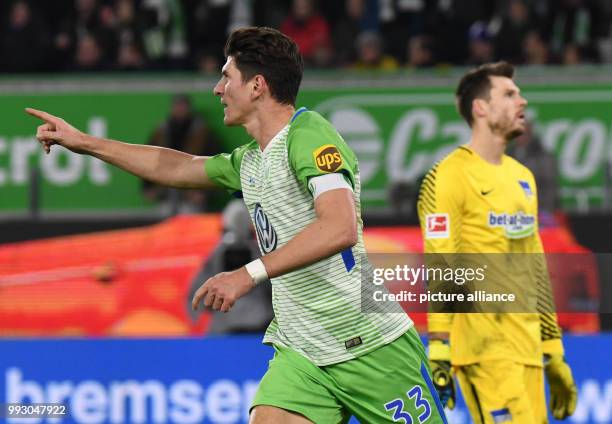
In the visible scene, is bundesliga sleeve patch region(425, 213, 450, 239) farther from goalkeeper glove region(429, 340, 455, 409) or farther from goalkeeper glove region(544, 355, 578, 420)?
goalkeeper glove region(544, 355, 578, 420)

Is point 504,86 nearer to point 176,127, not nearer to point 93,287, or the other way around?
point 93,287

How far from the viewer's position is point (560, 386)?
6.75 metres

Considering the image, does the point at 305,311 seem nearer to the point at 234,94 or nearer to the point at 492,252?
the point at 234,94

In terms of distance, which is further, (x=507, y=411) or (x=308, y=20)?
(x=308, y=20)

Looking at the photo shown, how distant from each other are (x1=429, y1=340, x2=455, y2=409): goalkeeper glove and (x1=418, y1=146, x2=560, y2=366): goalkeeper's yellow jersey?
0.27 ft

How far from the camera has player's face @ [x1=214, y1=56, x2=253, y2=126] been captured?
5.26 meters

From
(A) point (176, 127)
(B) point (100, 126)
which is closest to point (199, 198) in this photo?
(A) point (176, 127)

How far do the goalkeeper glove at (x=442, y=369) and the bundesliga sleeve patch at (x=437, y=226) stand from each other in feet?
1.60

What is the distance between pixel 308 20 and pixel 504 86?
7191 millimetres

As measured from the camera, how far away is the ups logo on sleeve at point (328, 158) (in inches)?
192

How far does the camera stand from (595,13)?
14.2m

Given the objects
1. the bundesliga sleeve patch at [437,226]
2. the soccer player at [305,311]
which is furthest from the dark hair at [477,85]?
the soccer player at [305,311]

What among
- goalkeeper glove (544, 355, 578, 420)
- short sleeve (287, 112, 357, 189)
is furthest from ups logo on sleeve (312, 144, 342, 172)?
goalkeeper glove (544, 355, 578, 420)

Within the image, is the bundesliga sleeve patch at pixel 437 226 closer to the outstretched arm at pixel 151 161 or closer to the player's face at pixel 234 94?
the outstretched arm at pixel 151 161
